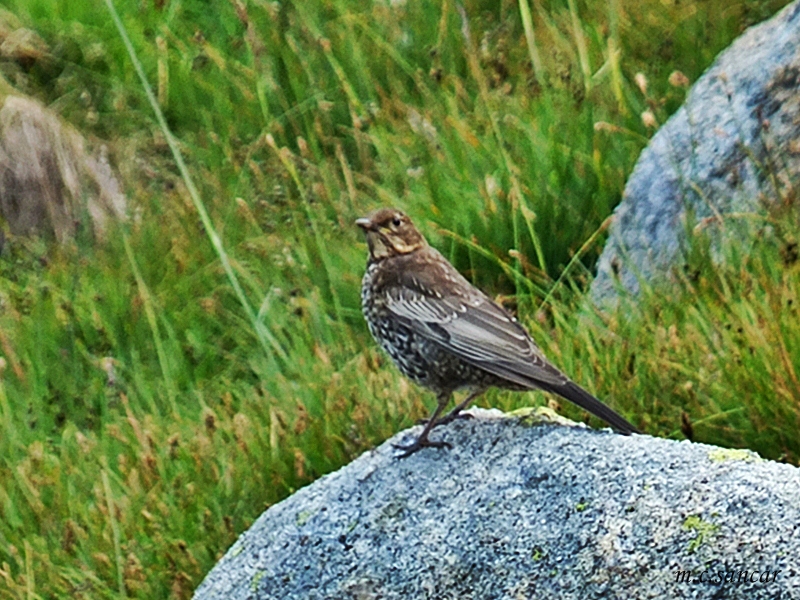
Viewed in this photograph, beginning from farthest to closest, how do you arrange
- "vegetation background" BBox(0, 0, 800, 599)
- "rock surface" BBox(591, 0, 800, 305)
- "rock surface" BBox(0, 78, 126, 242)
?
1. "rock surface" BBox(0, 78, 126, 242)
2. "rock surface" BBox(591, 0, 800, 305)
3. "vegetation background" BBox(0, 0, 800, 599)

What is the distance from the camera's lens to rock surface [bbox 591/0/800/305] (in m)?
6.18

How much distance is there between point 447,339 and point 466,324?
113mm

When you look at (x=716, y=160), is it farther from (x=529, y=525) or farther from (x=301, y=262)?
(x=529, y=525)

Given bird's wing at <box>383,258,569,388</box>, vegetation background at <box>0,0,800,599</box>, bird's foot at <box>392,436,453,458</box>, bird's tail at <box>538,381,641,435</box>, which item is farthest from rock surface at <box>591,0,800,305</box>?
bird's foot at <box>392,436,453,458</box>

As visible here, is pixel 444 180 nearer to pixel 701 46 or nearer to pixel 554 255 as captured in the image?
pixel 554 255

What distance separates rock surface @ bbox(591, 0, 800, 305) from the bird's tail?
180cm

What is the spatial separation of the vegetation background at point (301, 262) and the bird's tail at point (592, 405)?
0.51 meters

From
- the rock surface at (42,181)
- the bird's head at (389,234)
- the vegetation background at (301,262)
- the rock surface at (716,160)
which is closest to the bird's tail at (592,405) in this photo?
the vegetation background at (301,262)

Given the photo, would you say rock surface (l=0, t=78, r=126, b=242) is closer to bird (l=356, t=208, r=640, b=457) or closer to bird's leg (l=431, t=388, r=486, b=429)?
bird (l=356, t=208, r=640, b=457)

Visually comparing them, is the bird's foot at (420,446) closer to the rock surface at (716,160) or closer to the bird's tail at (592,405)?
the bird's tail at (592,405)

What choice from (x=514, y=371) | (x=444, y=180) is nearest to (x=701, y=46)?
(x=444, y=180)

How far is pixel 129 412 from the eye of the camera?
234 inches

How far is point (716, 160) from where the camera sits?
643 centimetres

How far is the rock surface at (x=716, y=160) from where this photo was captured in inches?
243
